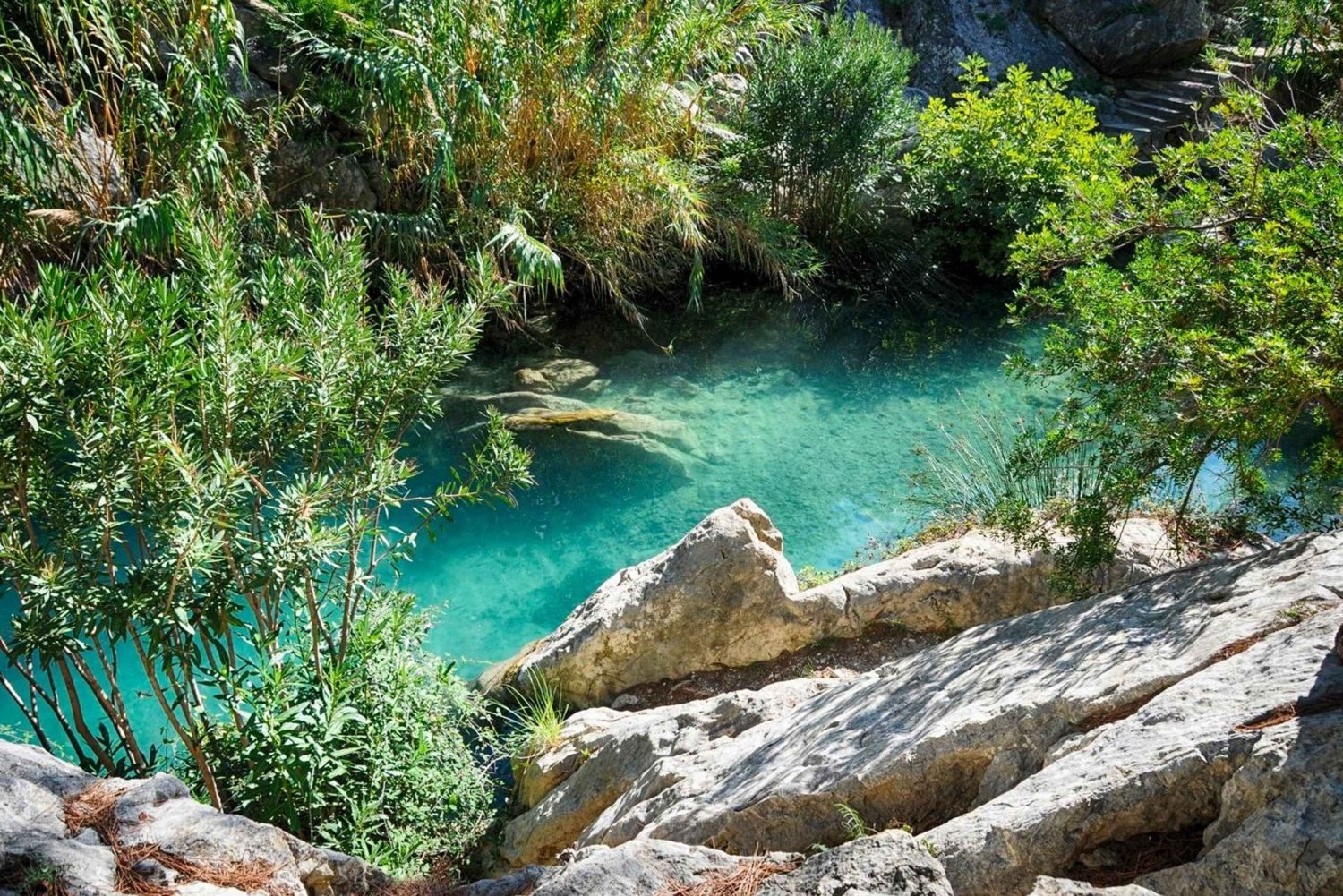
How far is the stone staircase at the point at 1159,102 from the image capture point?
1492cm

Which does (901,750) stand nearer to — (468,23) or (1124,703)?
(1124,703)

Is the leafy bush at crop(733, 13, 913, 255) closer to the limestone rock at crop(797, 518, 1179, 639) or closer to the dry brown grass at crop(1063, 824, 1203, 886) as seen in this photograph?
the limestone rock at crop(797, 518, 1179, 639)

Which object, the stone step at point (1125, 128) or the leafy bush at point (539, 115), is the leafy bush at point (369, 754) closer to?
the leafy bush at point (539, 115)

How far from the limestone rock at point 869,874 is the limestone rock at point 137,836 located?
160 cm

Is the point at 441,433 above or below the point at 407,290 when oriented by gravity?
below

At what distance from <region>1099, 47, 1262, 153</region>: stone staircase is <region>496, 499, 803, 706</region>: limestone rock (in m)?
12.0

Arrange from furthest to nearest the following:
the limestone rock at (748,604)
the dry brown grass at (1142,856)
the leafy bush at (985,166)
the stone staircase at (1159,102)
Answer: the stone staircase at (1159,102)
the leafy bush at (985,166)
the limestone rock at (748,604)
the dry brown grass at (1142,856)

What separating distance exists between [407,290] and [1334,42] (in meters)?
3.98

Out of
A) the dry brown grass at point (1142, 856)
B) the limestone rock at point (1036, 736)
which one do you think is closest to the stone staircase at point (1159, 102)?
the limestone rock at point (1036, 736)

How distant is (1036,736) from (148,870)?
2518mm

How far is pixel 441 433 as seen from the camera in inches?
355

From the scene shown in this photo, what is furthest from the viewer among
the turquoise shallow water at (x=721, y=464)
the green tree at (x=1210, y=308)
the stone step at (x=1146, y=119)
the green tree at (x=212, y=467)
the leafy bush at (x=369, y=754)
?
the stone step at (x=1146, y=119)

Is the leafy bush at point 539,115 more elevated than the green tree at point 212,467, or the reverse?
the leafy bush at point 539,115

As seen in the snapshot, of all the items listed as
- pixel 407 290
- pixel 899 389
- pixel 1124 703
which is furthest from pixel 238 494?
pixel 899 389
